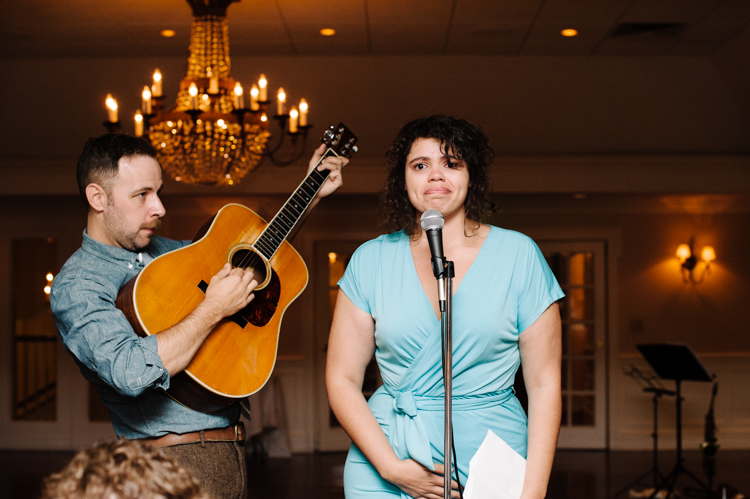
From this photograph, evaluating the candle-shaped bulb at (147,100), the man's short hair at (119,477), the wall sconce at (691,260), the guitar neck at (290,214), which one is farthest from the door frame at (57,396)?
the man's short hair at (119,477)

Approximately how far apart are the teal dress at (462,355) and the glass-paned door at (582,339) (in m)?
5.00

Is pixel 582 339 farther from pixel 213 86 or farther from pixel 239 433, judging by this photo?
pixel 239 433

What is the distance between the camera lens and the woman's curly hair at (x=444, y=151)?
5.03 feet

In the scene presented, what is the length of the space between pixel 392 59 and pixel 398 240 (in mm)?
3596

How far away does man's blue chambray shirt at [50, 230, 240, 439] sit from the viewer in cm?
138

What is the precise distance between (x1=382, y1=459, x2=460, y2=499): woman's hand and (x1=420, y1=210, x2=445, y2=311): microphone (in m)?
0.39

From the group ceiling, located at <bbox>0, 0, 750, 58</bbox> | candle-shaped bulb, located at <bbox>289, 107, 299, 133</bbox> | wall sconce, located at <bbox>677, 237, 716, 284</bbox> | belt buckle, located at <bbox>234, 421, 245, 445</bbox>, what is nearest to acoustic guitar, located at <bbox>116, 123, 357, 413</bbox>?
belt buckle, located at <bbox>234, 421, 245, 445</bbox>

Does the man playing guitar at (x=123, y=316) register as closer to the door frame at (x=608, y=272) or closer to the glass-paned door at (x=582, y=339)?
the door frame at (x=608, y=272)

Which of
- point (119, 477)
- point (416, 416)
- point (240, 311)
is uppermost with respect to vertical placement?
point (240, 311)

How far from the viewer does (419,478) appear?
1.41m

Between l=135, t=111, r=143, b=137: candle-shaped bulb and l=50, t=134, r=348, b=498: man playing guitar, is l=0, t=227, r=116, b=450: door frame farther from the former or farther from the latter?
l=50, t=134, r=348, b=498: man playing guitar

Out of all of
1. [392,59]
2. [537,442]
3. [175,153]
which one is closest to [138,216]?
[537,442]

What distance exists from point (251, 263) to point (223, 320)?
0.70 ft

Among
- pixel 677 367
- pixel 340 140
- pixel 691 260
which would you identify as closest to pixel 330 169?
pixel 340 140
